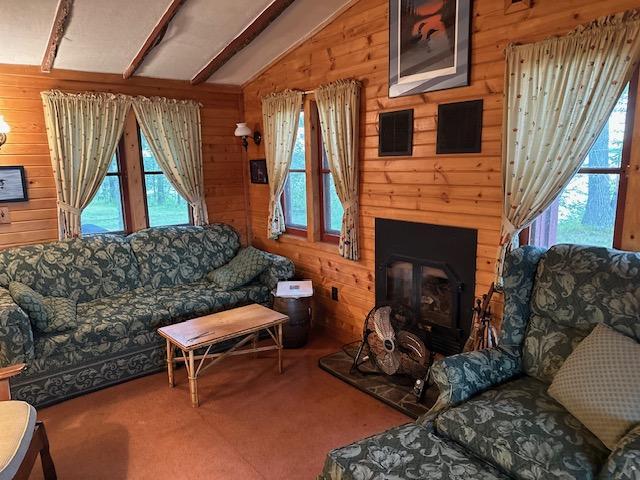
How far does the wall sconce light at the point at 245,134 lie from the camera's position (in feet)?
14.5

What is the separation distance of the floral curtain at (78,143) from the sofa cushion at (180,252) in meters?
0.53

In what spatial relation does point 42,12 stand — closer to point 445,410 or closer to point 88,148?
point 88,148

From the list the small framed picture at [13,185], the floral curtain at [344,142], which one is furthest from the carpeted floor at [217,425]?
the small framed picture at [13,185]

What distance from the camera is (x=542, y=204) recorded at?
242 cm

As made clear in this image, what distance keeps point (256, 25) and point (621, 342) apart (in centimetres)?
318

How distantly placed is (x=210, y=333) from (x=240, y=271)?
1.05 m

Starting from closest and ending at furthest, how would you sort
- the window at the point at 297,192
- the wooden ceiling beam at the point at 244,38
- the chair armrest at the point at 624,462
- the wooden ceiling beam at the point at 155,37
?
the chair armrest at the point at 624,462 < the wooden ceiling beam at the point at 155,37 < the wooden ceiling beam at the point at 244,38 < the window at the point at 297,192

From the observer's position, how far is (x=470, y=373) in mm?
2061

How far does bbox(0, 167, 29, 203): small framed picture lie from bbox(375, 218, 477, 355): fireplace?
290 cm

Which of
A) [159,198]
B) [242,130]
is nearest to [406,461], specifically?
[242,130]

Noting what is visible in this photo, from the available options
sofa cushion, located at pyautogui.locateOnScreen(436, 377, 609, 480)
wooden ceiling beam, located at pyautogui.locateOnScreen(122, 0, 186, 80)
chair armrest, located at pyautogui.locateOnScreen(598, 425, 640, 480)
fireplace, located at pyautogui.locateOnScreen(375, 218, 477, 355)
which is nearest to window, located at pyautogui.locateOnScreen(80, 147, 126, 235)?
wooden ceiling beam, located at pyautogui.locateOnScreen(122, 0, 186, 80)

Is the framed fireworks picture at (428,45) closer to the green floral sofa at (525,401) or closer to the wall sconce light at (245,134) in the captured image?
the green floral sofa at (525,401)

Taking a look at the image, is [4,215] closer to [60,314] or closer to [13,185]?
[13,185]

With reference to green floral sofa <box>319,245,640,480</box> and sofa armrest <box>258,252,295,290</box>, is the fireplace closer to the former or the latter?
green floral sofa <box>319,245,640,480</box>
